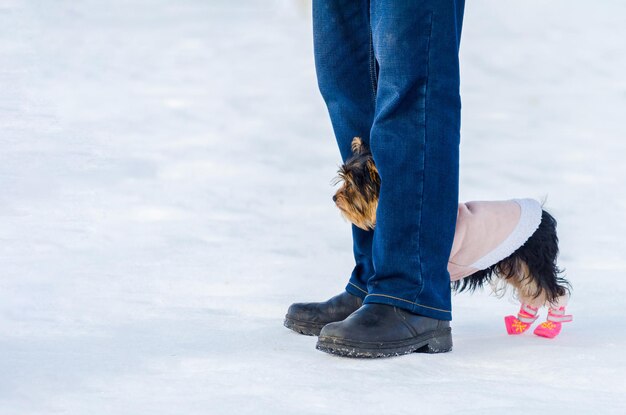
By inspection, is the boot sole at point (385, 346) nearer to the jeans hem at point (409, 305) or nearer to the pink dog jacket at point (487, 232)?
the jeans hem at point (409, 305)

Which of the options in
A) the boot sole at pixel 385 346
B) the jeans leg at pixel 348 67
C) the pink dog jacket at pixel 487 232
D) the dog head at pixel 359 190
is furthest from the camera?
the dog head at pixel 359 190

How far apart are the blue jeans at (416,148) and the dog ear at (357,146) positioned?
33cm

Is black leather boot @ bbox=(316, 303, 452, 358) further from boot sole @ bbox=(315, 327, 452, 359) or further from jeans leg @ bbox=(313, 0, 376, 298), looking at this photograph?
jeans leg @ bbox=(313, 0, 376, 298)

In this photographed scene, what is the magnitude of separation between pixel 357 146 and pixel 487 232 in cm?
45

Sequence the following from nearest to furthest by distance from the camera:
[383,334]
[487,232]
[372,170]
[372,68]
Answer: [383,334]
[487,232]
[372,68]
[372,170]

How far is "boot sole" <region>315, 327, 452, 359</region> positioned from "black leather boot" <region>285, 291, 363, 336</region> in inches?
11.6

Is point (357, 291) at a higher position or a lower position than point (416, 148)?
lower

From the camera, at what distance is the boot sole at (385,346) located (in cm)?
231

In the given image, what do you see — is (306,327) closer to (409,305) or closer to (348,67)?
(409,305)

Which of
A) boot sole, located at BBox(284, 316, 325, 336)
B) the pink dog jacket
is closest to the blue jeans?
the pink dog jacket

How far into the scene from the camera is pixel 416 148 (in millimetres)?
2369

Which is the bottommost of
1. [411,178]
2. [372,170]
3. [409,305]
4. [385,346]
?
[385,346]

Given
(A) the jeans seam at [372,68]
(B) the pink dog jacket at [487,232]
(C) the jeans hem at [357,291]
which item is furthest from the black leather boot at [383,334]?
(A) the jeans seam at [372,68]

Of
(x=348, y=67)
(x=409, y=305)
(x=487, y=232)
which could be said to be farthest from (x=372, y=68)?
(x=409, y=305)
